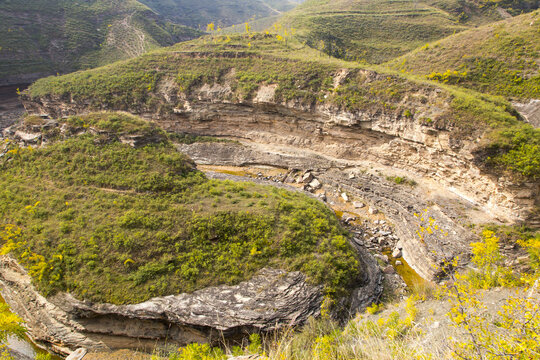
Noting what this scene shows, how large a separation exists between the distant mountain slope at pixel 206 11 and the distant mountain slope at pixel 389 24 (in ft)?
190

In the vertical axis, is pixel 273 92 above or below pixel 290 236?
above

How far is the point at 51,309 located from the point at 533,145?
2782cm

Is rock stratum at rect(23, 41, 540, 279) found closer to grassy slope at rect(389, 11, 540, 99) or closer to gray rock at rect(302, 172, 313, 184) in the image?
gray rock at rect(302, 172, 313, 184)

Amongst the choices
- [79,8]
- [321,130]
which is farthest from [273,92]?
[79,8]

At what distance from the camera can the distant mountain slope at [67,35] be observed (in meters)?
45.0

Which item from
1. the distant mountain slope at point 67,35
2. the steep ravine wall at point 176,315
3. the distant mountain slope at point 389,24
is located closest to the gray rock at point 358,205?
the steep ravine wall at point 176,315

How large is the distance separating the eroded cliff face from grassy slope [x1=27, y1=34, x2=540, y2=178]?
0.47 meters

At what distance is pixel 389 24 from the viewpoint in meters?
46.2

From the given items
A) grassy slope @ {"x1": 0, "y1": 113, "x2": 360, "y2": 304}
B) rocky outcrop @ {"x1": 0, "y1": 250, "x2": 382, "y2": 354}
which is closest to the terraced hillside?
grassy slope @ {"x1": 0, "y1": 113, "x2": 360, "y2": 304}

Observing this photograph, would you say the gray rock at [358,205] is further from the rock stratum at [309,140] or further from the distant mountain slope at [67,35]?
the distant mountain slope at [67,35]

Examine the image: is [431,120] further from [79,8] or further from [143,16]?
[79,8]

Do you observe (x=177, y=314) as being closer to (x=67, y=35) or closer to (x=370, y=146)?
(x=370, y=146)

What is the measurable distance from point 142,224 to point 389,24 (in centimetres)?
5233

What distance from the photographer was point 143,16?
60.7 metres
